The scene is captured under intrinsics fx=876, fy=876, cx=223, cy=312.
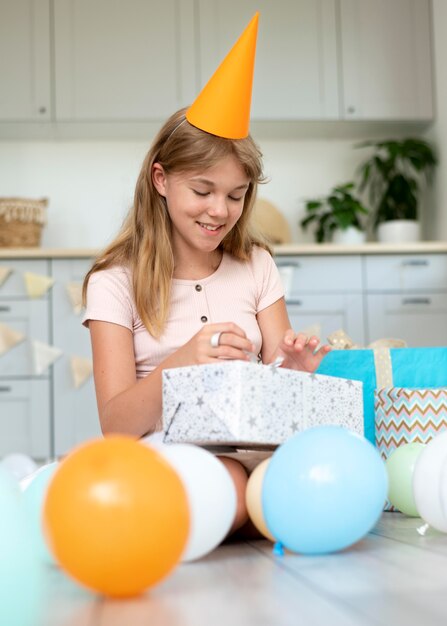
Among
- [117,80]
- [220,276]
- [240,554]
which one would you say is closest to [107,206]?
[117,80]

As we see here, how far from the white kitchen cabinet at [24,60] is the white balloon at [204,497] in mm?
3119

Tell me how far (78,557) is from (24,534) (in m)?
0.05

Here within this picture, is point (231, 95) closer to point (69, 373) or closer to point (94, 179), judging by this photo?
point (69, 373)

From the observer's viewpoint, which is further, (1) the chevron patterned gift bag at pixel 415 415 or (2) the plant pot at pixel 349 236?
(2) the plant pot at pixel 349 236

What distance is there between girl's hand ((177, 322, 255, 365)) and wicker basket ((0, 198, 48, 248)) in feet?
8.43

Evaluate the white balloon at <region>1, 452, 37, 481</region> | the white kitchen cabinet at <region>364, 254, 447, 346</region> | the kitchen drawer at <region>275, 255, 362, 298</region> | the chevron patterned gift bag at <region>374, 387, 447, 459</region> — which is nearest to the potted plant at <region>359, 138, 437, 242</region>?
the white kitchen cabinet at <region>364, 254, 447, 346</region>

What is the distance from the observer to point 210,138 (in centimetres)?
147

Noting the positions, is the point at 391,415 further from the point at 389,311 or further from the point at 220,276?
the point at 389,311

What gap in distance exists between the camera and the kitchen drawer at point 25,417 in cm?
345

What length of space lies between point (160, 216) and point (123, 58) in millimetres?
2488

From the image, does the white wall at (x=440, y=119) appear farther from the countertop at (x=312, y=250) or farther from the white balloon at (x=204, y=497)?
the white balloon at (x=204, y=497)

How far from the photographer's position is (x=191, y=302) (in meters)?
1.60

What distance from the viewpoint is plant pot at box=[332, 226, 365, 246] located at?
3756mm

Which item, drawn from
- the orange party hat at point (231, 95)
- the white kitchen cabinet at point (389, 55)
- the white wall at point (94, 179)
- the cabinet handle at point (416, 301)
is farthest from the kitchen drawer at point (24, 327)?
the orange party hat at point (231, 95)
